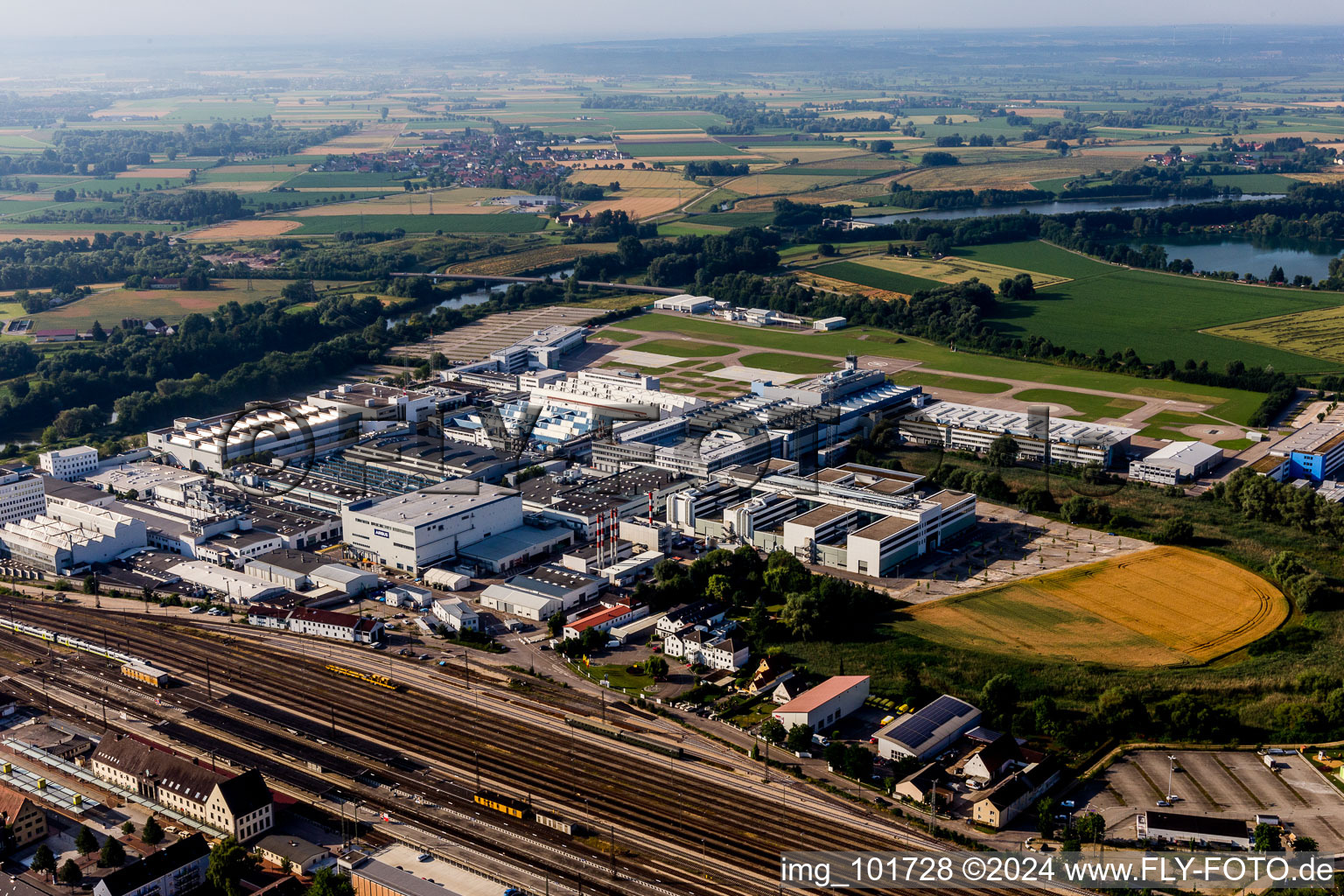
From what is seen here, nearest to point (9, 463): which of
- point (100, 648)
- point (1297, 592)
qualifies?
point (100, 648)

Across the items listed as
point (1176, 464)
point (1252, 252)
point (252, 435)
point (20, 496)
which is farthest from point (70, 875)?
point (1252, 252)

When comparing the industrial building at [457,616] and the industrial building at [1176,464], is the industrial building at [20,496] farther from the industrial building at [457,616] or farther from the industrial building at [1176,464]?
the industrial building at [1176,464]

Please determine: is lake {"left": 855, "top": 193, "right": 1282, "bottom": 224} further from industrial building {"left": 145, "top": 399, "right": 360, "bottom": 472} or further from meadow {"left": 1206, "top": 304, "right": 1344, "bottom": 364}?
industrial building {"left": 145, "top": 399, "right": 360, "bottom": 472}

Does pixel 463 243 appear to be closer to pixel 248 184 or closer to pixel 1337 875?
pixel 248 184

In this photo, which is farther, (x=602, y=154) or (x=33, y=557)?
(x=602, y=154)

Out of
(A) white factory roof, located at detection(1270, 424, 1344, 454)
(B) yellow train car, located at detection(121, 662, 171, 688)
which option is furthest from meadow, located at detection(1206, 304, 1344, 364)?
(B) yellow train car, located at detection(121, 662, 171, 688)

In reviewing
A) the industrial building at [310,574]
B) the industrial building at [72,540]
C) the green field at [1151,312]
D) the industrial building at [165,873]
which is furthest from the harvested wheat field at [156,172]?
the industrial building at [165,873]
